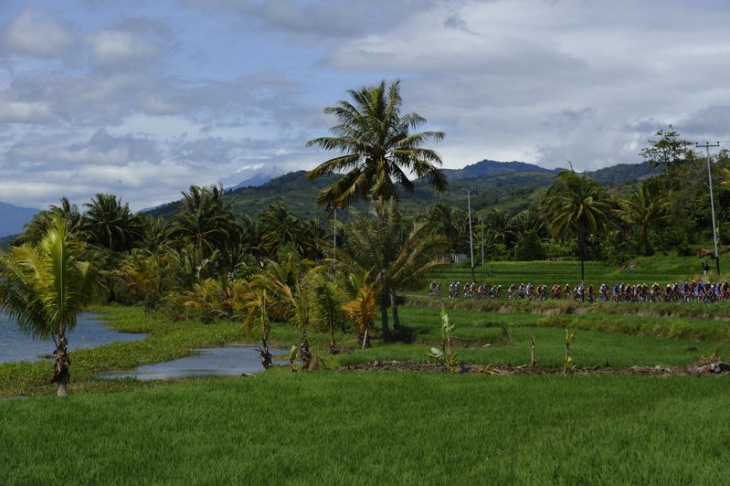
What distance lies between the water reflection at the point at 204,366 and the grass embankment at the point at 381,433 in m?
8.32

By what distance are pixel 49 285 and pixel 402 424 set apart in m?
9.88

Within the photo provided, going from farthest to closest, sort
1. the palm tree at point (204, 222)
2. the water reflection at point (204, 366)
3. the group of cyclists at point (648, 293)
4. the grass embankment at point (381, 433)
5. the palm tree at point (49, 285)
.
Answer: the palm tree at point (204, 222) < the group of cyclists at point (648, 293) < the water reflection at point (204, 366) < the palm tree at point (49, 285) < the grass embankment at point (381, 433)

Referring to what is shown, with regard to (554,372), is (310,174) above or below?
above

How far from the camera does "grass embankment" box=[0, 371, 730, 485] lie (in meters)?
9.15

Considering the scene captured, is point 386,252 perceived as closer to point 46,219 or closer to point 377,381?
point 377,381

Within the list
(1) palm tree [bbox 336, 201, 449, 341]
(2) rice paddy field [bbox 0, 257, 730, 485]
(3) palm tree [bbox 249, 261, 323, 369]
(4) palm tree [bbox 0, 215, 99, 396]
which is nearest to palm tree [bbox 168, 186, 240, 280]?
(3) palm tree [bbox 249, 261, 323, 369]

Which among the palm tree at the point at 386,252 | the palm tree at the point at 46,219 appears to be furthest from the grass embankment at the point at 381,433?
the palm tree at the point at 46,219

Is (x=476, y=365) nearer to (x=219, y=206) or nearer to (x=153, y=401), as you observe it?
(x=153, y=401)

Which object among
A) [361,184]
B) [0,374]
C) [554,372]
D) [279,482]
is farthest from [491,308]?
[279,482]

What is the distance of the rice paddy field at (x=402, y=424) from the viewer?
30.3 ft

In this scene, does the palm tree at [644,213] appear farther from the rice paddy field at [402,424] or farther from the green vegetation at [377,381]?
the rice paddy field at [402,424]

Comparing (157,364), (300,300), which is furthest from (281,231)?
(300,300)

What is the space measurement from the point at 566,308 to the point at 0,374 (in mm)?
25493

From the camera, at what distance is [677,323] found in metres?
27.5
